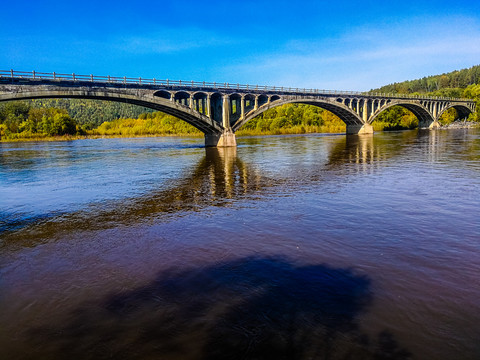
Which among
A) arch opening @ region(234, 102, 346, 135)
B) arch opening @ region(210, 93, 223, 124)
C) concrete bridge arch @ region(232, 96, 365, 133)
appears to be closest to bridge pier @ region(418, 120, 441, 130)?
arch opening @ region(234, 102, 346, 135)

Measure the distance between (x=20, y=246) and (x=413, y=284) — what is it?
36.4 ft

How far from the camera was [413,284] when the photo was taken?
6.70 metres

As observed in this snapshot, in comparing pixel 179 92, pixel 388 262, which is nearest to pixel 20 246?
pixel 388 262

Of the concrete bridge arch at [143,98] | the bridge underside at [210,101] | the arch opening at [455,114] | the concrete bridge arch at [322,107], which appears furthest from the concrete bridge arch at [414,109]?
the concrete bridge arch at [143,98]

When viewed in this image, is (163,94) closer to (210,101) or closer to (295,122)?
(210,101)

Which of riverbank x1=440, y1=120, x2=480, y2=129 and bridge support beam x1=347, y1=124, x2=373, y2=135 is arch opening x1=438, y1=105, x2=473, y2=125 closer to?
riverbank x1=440, y1=120, x2=480, y2=129

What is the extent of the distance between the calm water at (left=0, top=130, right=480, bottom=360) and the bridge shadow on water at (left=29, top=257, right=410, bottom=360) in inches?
1.1

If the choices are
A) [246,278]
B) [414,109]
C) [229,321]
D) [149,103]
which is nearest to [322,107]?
[414,109]

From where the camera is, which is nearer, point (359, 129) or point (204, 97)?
point (204, 97)

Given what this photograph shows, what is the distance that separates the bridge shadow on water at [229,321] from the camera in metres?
4.91

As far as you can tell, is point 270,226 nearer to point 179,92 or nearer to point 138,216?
point 138,216

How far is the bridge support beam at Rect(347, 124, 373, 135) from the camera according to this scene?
8694cm

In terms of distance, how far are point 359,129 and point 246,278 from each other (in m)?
88.0

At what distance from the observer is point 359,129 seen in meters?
87.6
